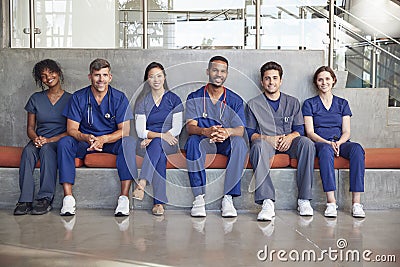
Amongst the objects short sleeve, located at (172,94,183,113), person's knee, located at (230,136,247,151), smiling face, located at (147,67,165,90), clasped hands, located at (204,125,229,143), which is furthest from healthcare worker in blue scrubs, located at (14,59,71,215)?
person's knee, located at (230,136,247,151)

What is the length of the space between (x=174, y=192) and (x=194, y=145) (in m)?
0.35

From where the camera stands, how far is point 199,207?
362 cm

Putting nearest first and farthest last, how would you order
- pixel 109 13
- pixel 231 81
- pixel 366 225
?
pixel 366 225 → pixel 231 81 → pixel 109 13

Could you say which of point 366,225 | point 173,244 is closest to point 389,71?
point 366,225

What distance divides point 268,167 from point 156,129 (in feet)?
2.58

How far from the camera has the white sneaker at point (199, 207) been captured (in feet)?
11.8

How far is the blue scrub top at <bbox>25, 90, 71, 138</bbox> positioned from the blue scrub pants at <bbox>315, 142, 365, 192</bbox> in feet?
5.78

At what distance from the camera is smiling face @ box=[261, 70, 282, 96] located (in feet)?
13.1

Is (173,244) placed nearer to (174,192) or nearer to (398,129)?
(174,192)

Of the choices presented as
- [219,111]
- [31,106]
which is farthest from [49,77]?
[219,111]

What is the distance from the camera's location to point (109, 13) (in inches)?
236

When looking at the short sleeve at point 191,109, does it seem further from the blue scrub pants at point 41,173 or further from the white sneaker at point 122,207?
the blue scrub pants at point 41,173

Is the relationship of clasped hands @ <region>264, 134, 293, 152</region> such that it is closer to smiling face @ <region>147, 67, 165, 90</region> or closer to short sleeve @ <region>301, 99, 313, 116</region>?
short sleeve @ <region>301, 99, 313, 116</region>

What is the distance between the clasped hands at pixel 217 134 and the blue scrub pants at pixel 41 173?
3.27 ft
